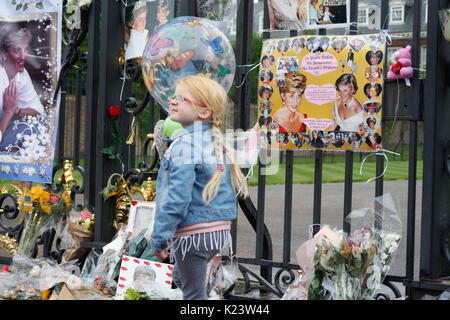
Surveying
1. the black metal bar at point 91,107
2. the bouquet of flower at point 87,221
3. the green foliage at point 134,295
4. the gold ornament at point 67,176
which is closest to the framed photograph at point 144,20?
the black metal bar at point 91,107

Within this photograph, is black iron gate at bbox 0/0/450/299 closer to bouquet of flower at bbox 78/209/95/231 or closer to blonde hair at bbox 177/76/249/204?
bouquet of flower at bbox 78/209/95/231

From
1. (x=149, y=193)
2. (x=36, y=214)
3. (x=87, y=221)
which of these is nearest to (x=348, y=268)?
(x=149, y=193)

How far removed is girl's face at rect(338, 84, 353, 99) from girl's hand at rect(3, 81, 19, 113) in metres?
2.78

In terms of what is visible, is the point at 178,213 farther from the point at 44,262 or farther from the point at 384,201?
the point at 44,262

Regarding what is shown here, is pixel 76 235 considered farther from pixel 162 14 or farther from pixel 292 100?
pixel 292 100

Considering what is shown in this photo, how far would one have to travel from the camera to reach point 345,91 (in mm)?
4230

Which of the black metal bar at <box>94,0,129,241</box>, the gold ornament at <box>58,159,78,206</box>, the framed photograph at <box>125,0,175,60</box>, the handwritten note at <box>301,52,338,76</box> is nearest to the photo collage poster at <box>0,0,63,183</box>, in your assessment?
the gold ornament at <box>58,159,78,206</box>

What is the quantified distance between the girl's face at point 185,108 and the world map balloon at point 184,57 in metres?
0.46

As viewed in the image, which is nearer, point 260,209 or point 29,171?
point 260,209

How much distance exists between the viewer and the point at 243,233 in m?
9.45

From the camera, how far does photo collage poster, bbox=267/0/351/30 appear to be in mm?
4348

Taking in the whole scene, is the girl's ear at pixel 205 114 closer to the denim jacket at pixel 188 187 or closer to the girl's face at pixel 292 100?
the denim jacket at pixel 188 187

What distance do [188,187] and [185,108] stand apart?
0.42m
